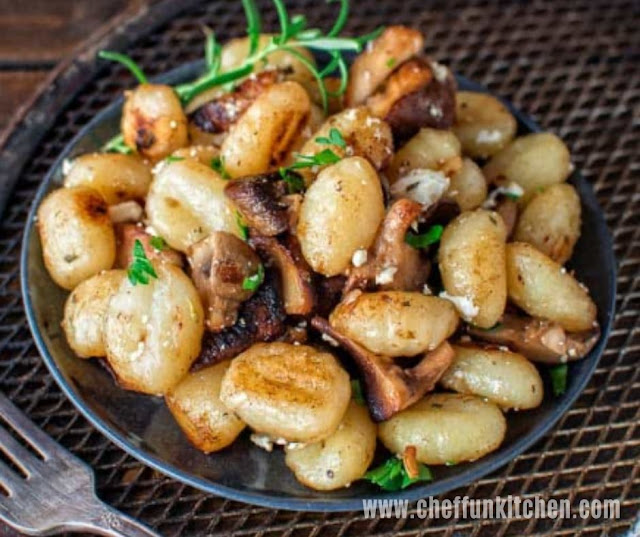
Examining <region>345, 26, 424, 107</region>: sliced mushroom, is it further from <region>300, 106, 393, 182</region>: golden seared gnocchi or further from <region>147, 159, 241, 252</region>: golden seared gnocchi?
<region>147, 159, 241, 252</region>: golden seared gnocchi

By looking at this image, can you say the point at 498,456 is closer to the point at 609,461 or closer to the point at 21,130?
the point at 609,461

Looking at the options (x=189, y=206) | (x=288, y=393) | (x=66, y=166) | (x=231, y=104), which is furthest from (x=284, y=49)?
(x=288, y=393)

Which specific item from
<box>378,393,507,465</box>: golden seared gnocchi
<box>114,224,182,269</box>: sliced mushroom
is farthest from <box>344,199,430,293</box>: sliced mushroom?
<box>114,224,182,269</box>: sliced mushroom

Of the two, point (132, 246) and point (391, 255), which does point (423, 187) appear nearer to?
point (391, 255)

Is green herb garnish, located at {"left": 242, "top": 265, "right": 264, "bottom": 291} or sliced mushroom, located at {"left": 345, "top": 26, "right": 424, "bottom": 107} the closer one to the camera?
green herb garnish, located at {"left": 242, "top": 265, "right": 264, "bottom": 291}

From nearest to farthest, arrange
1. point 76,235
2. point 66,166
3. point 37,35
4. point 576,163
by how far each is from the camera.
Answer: point 76,235 → point 66,166 → point 576,163 → point 37,35

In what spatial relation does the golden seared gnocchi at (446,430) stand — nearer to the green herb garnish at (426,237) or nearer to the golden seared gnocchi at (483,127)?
the green herb garnish at (426,237)
